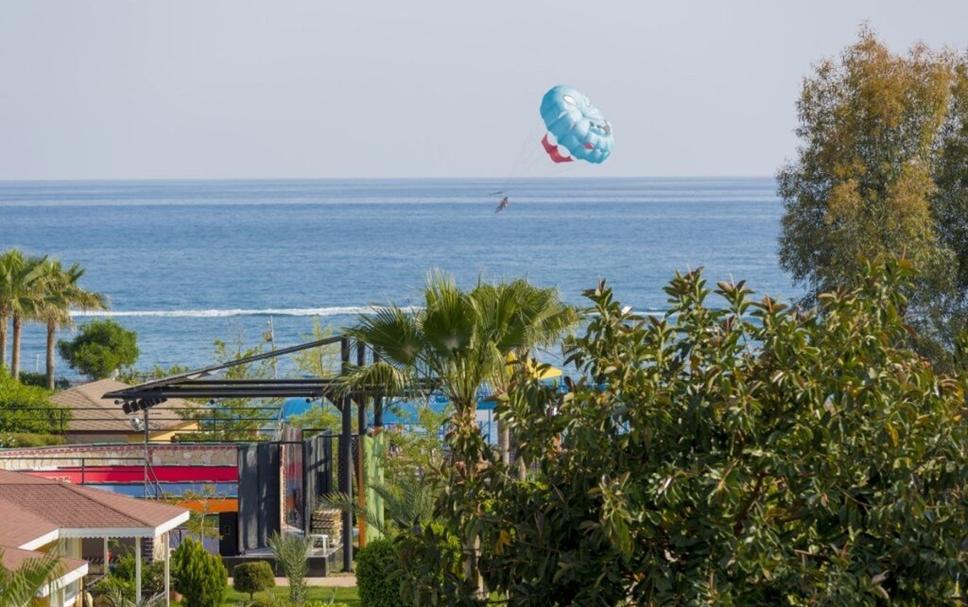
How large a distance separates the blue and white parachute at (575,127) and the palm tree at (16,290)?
18.7 metres

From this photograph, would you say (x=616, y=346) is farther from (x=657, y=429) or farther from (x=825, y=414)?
(x=825, y=414)

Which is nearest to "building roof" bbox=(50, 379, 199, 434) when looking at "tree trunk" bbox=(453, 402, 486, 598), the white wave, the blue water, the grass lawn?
the grass lawn

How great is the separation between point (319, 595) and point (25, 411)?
59.2ft

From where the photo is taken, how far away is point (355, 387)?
65.8 ft

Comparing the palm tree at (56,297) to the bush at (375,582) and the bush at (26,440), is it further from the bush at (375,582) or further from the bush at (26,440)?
the bush at (375,582)

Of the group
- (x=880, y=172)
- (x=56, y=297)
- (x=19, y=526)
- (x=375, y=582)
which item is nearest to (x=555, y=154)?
(x=880, y=172)

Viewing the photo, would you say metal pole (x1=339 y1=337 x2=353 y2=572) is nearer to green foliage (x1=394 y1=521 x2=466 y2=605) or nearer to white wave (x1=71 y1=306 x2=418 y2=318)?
green foliage (x1=394 y1=521 x2=466 y2=605)

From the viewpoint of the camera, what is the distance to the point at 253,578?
21219 mm

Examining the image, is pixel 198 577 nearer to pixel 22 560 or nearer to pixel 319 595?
pixel 319 595

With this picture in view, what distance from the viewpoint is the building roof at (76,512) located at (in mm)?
17344

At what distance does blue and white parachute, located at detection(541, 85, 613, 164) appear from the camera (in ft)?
120

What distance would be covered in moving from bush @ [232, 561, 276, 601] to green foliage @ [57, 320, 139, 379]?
3860 centimetres

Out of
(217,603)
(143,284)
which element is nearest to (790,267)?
(217,603)

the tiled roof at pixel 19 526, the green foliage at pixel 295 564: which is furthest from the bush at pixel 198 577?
the tiled roof at pixel 19 526
